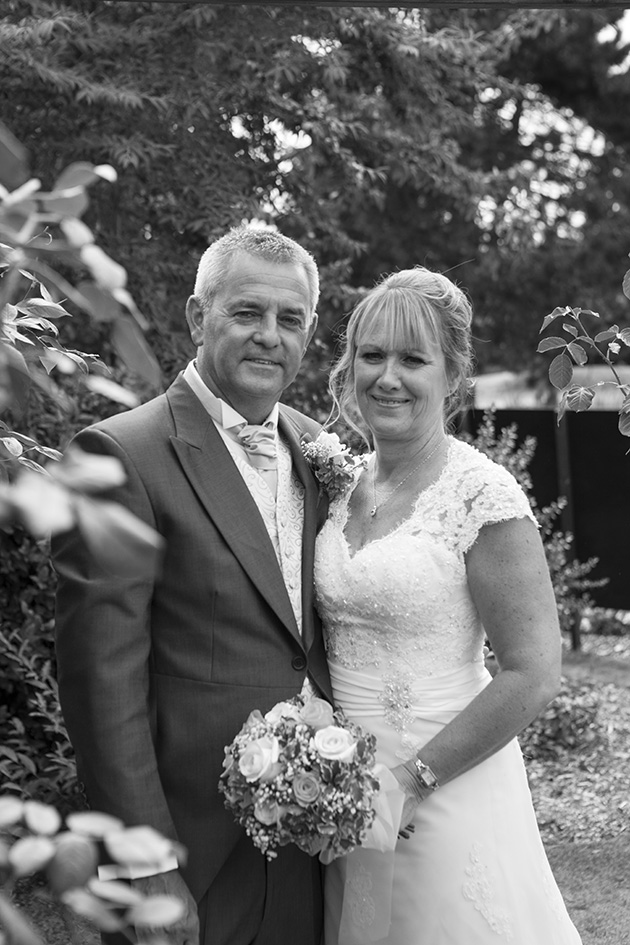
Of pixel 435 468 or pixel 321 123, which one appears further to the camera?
pixel 321 123

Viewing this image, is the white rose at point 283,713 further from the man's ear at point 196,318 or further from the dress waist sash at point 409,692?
the man's ear at point 196,318

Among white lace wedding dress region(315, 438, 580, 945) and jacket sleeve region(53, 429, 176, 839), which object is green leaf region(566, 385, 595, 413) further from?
jacket sleeve region(53, 429, 176, 839)

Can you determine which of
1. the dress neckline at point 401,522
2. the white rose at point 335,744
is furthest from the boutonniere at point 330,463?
the white rose at point 335,744

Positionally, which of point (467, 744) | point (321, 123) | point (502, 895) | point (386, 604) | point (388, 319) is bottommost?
point (502, 895)

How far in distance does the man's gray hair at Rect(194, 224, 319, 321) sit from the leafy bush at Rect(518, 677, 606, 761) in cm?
436

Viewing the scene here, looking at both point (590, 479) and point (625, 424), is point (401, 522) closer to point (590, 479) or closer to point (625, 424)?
point (625, 424)

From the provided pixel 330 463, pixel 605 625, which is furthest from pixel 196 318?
pixel 605 625

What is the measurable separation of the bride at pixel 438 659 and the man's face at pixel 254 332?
218 mm

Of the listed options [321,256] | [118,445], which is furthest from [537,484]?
[118,445]

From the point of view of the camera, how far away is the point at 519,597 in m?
2.75

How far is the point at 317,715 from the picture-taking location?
2477 mm

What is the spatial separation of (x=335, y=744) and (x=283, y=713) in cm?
16

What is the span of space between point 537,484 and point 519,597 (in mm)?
7710

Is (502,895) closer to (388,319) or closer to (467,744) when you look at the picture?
(467,744)
